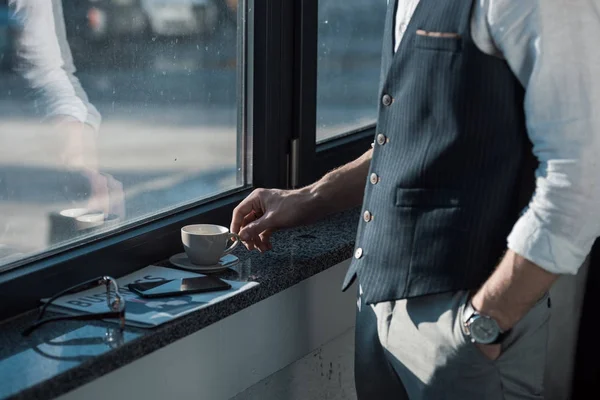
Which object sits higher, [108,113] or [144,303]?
[108,113]

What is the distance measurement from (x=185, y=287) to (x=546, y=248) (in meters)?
0.65

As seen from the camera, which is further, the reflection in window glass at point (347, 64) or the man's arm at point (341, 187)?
the reflection in window glass at point (347, 64)

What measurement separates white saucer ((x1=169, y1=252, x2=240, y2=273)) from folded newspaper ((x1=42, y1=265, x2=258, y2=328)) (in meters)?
0.06

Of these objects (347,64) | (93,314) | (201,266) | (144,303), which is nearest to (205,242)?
(201,266)

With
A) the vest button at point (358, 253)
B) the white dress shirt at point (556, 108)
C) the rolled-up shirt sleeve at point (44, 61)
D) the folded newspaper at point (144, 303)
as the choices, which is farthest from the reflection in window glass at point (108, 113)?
the white dress shirt at point (556, 108)

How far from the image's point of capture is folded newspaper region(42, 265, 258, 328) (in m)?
1.46

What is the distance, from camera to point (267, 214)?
175 centimetres

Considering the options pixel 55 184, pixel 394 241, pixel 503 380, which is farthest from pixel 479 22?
pixel 55 184

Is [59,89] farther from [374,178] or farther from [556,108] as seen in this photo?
[556,108]

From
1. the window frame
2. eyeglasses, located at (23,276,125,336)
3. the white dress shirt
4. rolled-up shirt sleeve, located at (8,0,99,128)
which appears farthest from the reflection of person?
the white dress shirt

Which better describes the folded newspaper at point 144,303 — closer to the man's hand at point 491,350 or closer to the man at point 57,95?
the man at point 57,95

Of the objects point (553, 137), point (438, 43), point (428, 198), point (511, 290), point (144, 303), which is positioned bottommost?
point (144, 303)

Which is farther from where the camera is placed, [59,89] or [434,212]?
[59,89]

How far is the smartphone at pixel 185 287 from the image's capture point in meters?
1.56
